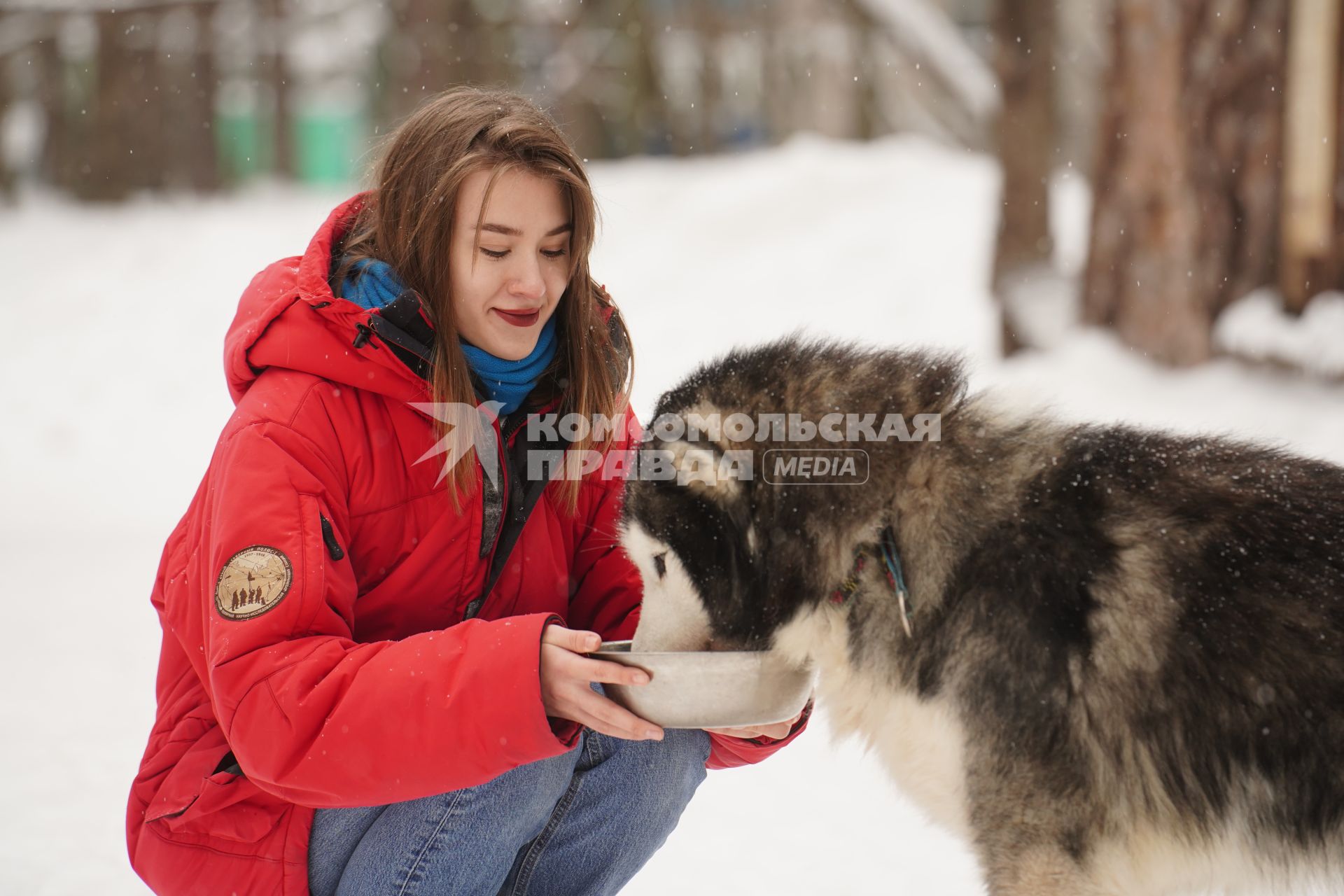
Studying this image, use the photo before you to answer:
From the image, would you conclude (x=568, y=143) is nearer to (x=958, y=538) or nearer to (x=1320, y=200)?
(x=958, y=538)

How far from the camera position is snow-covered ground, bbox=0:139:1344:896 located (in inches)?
119

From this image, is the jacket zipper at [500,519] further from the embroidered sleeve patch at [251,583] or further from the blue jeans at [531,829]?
the embroidered sleeve patch at [251,583]

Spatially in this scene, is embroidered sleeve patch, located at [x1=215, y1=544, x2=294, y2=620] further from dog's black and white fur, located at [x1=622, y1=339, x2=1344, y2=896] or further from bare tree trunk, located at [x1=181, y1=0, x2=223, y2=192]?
bare tree trunk, located at [x1=181, y1=0, x2=223, y2=192]

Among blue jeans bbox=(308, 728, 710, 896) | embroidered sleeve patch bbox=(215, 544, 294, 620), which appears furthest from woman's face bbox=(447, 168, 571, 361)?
blue jeans bbox=(308, 728, 710, 896)

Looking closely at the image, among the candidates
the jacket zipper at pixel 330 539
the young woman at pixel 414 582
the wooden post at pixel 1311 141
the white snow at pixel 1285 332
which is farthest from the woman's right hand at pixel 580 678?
the wooden post at pixel 1311 141

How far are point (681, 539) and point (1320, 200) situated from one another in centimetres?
527

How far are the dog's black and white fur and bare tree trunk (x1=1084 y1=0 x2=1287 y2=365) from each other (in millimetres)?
4562

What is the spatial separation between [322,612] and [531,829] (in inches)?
24.3

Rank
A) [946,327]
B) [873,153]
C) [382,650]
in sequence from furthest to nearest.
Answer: [873,153] → [946,327] → [382,650]

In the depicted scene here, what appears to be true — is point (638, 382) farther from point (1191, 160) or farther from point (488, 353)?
point (488, 353)

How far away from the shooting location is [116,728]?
12.3 ft

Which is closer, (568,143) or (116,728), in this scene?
(568,143)

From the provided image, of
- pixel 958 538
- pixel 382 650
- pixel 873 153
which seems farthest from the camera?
pixel 873 153

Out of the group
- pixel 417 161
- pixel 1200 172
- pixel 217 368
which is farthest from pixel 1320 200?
pixel 217 368
